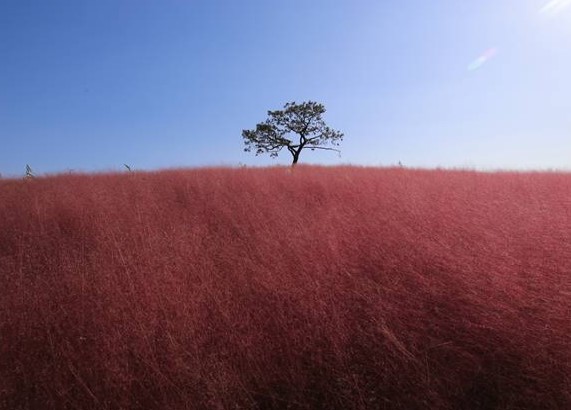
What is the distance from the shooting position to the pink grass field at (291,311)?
6.94 feet

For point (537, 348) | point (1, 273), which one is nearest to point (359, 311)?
point (537, 348)

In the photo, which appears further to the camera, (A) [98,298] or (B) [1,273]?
(B) [1,273]

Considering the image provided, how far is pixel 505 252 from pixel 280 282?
6.57 ft

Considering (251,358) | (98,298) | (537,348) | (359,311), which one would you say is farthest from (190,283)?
(537,348)

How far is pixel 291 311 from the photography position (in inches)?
107

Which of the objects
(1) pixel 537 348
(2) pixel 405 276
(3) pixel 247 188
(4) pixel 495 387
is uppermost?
(3) pixel 247 188

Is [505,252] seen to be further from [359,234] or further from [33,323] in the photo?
[33,323]

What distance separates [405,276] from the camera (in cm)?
307

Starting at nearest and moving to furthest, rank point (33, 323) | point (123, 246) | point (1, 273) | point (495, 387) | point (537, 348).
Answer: point (495, 387), point (537, 348), point (33, 323), point (1, 273), point (123, 246)

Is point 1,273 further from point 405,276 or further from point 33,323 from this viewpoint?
point 405,276

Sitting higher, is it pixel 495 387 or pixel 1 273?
pixel 1 273

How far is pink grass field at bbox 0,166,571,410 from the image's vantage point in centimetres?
212

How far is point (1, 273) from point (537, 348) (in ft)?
13.9

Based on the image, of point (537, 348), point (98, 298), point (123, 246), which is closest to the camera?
point (537, 348)
